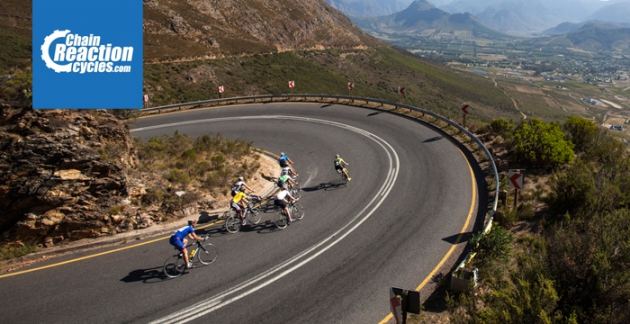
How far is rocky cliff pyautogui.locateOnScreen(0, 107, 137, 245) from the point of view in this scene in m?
11.2

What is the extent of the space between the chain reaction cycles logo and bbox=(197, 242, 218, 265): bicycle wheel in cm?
755

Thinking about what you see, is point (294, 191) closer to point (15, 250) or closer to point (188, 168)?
point (188, 168)

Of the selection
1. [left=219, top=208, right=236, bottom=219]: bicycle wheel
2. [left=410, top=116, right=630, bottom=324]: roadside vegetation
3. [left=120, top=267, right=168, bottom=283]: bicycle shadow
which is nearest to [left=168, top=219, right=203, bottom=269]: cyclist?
[left=120, top=267, right=168, bottom=283]: bicycle shadow

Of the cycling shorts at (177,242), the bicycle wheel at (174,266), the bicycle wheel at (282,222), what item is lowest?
the bicycle wheel at (174,266)

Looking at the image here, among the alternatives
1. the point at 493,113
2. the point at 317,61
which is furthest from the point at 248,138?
the point at 493,113

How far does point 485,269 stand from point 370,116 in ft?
62.2

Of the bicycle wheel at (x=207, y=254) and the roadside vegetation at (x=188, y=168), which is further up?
the roadside vegetation at (x=188, y=168)

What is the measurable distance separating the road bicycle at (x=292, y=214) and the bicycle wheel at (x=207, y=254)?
2.61m

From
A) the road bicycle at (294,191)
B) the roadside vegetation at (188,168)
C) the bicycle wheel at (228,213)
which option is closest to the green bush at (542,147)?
the road bicycle at (294,191)

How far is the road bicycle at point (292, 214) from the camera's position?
43.6 ft

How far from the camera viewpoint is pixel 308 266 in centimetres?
1070

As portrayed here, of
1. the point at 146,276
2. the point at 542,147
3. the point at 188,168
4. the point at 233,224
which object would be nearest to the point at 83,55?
the point at 188,168

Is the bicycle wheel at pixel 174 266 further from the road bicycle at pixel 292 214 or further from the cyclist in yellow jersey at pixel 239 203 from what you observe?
the road bicycle at pixel 292 214

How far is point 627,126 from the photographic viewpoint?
3351 inches
